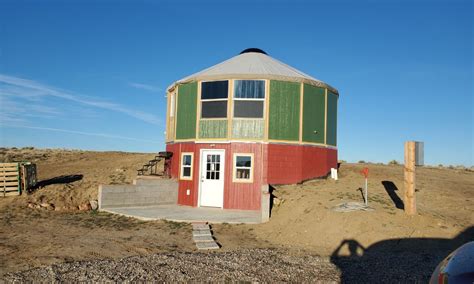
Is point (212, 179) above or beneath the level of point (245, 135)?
beneath

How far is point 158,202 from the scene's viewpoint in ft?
58.1

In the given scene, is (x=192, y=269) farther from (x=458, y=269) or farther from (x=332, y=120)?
(x=332, y=120)

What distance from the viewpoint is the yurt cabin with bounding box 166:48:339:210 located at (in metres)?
16.4

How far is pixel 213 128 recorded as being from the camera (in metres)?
17.1

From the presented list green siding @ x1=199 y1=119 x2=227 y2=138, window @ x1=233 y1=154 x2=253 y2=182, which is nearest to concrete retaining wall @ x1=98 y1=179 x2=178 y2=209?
green siding @ x1=199 y1=119 x2=227 y2=138

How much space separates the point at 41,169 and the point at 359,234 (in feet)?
78.7

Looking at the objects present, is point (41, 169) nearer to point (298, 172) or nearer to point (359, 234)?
point (298, 172)

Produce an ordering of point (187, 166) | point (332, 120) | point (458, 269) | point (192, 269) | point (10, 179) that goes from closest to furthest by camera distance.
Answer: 1. point (458, 269)
2. point (192, 269)
3. point (187, 166)
4. point (10, 179)
5. point (332, 120)

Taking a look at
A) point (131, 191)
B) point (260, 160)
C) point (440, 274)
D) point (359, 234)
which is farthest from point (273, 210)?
point (440, 274)

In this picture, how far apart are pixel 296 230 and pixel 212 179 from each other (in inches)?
232

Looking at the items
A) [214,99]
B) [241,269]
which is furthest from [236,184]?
[241,269]

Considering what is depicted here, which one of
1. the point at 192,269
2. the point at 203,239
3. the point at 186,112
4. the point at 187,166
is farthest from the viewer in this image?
the point at 186,112

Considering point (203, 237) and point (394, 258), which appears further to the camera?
point (203, 237)

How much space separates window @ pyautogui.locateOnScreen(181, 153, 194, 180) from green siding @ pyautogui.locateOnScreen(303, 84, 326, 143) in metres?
5.38
